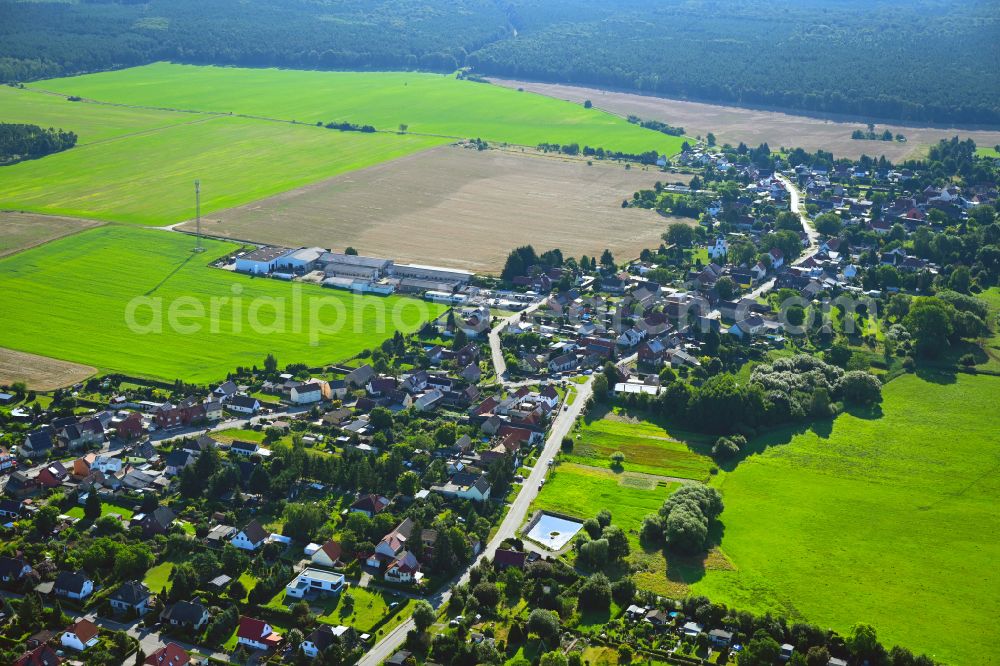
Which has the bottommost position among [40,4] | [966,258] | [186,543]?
[186,543]

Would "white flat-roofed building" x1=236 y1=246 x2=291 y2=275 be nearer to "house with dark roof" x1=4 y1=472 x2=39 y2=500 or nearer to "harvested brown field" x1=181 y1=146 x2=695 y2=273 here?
"harvested brown field" x1=181 y1=146 x2=695 y2=273

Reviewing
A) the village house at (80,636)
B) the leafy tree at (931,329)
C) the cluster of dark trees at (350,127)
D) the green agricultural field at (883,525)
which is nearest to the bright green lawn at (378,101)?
the cluster of dark trees at (350,127)

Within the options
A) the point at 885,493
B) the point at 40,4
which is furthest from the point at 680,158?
the point at 40,4

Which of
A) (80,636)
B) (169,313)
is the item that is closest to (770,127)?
(169,313)

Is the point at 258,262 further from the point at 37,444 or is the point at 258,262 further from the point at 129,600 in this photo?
the point at 129,600

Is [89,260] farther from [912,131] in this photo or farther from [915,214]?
[912,131]

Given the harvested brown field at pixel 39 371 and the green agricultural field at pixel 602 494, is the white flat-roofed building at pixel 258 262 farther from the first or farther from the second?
the green agricultural field at pixel 602 494
